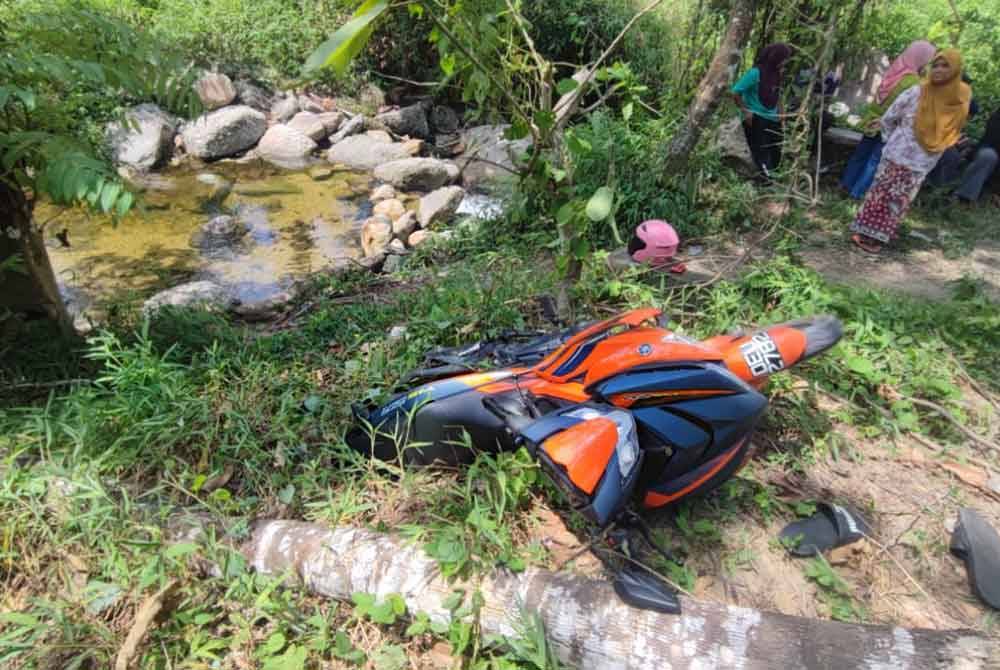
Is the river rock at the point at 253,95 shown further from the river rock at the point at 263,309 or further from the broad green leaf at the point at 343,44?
the broad green leaf at the point at 343,44

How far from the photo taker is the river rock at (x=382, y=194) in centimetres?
785

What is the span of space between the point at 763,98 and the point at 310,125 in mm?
6910

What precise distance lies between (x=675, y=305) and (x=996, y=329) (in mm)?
1746

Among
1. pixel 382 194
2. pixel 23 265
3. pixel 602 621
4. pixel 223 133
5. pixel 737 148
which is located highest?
pixel 737 148

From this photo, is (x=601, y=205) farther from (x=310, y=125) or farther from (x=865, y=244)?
(x=310, y=125)

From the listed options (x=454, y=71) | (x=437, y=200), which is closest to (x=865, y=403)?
(x=454, y=71)

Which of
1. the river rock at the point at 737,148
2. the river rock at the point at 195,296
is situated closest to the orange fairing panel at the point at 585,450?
the river rock at the point at 195,296

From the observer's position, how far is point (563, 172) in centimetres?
254

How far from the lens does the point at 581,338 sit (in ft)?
7.60

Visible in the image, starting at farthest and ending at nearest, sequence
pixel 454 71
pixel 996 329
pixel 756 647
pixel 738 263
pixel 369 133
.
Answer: pixel 369 133 < pixel 738 263 < pixel 996 329 < pixel 454 71 < pixel 756 647

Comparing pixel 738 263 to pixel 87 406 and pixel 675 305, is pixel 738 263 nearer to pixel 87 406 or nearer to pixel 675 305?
pixel 675 305

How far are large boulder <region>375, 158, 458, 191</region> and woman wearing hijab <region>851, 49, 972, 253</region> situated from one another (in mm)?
5329

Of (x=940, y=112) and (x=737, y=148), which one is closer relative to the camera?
(x=940, y=112)

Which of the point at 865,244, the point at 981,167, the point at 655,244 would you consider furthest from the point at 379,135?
the point at 981,167
